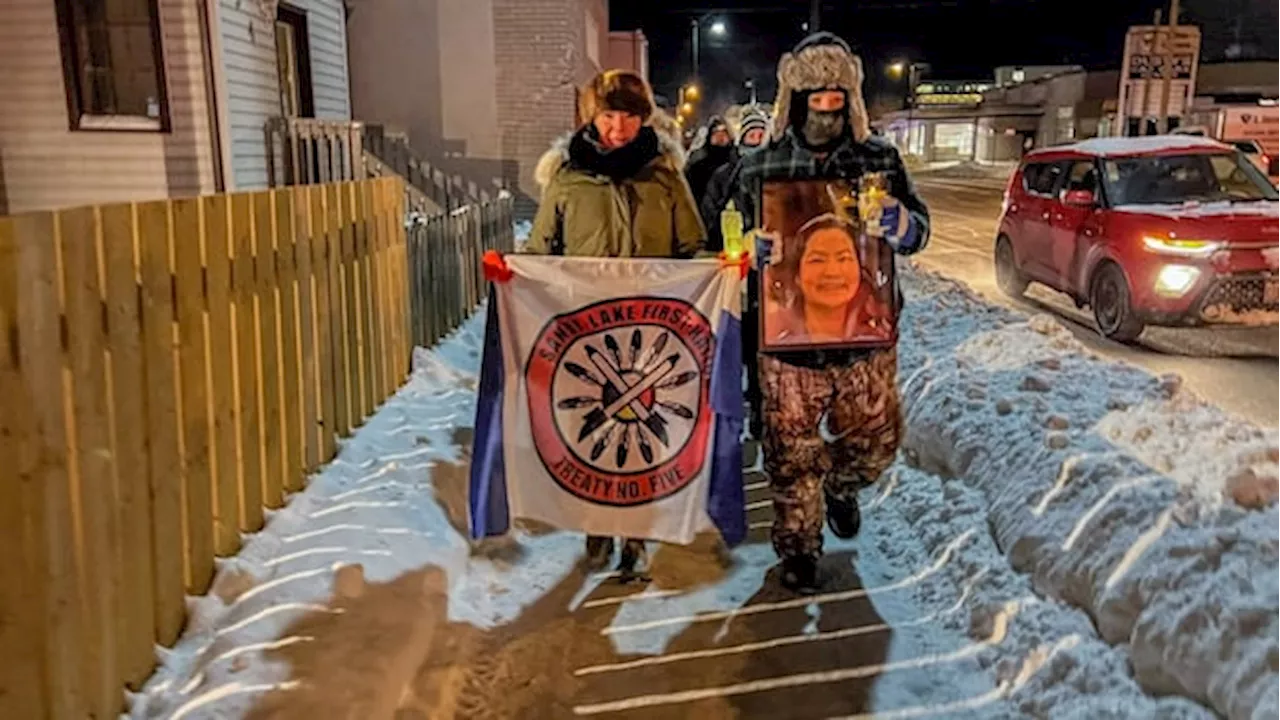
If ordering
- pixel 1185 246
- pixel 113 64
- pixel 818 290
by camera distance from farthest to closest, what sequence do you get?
1. pixel 113 64
2. pixel 1185 246
3. pixel 818 290

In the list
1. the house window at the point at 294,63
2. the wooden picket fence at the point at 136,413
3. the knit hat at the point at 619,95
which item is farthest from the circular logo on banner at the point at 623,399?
the house window at the point at 294,63

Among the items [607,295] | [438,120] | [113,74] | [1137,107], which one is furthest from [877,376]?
[1137,107]

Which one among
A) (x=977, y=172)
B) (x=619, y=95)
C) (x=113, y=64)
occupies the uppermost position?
(x=113, y=64)

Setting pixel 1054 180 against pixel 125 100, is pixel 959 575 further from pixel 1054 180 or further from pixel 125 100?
pixel 125 100

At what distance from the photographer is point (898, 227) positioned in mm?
4277

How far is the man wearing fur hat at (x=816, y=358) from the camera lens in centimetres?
429

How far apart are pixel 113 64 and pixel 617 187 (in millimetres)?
9012

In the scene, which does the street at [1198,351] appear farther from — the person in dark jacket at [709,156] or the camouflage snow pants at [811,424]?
the camouflage snow pants at [811,424]

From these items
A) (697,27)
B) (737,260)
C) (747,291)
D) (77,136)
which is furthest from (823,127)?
(697,27)

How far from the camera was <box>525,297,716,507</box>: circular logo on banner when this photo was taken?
173 inches

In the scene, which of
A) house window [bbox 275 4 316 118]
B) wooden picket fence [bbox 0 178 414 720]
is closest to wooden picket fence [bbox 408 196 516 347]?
wooden picket fence [bbox 0 178 414 720]

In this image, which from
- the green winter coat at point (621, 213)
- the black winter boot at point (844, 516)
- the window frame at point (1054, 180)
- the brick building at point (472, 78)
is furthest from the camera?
the brick building at point (472, 78)

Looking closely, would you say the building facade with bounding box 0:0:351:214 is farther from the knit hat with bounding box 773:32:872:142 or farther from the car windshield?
the car windshield

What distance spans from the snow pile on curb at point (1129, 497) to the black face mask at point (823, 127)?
67.6 inches
